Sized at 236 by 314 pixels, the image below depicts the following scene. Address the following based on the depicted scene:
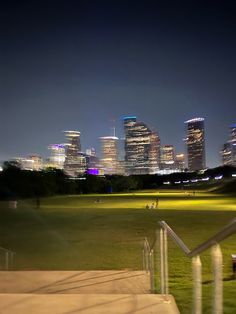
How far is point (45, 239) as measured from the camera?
73.2 feet

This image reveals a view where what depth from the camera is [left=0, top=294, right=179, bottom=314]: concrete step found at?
492 centimetres

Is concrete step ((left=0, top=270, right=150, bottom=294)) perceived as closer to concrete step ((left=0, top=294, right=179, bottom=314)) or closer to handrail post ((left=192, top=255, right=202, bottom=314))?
concrete step ((left=0, top=294, right=179, bottom=314))

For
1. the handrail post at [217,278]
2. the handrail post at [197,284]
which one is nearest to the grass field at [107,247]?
the handrail post at [197,284]

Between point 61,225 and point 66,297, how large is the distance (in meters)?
24.5

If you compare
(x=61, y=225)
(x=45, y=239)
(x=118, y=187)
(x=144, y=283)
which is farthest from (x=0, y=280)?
(x=118, y=187)

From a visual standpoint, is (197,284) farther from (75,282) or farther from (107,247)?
(107,247)

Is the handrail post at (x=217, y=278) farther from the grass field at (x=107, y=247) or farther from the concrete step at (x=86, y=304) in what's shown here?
the grass field at (x=107, y=247)

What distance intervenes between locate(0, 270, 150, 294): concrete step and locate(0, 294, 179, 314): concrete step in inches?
88.4

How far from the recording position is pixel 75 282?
858cm

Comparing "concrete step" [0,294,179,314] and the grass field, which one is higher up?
A: "concrete step" [0,294,179,314]

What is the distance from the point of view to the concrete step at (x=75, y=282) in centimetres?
805

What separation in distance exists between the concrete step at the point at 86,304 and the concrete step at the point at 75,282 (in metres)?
2.25

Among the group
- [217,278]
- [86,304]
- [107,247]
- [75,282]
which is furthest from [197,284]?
[107,247]

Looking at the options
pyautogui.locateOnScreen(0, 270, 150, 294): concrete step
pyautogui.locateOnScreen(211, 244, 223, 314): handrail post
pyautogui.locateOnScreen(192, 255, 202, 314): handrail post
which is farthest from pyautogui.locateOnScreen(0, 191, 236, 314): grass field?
pyautogui.locateOnScreen(211, 244, 223, 314): handrail post
